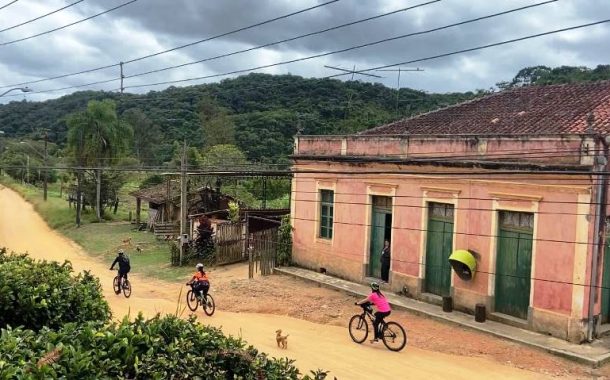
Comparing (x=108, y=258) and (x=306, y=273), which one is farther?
(x=108, y=258)

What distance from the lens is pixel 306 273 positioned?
20453 mm

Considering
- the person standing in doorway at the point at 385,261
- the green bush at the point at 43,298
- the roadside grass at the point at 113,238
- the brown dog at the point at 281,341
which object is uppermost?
the green bush at the point at 43,298

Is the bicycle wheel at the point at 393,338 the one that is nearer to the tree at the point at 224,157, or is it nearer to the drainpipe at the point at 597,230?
the drainpipe at the point at 597,230

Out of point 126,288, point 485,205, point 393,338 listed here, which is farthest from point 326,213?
point 393,338

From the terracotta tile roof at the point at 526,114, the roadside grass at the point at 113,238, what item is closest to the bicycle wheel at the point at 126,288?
the roadside grass at the point at 113,238

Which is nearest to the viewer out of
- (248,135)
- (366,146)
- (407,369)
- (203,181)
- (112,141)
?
(407,369)

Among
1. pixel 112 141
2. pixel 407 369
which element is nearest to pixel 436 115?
pixel 407 369

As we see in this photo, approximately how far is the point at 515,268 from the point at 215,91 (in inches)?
2033

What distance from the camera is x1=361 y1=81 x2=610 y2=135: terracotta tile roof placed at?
49.9 feet

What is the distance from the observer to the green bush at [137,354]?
4.86 metres

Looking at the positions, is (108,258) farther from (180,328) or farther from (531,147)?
(180,328)

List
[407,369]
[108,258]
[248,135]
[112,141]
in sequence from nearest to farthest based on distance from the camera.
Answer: [407,369] → [108,258] → [112,141] → [248,135]

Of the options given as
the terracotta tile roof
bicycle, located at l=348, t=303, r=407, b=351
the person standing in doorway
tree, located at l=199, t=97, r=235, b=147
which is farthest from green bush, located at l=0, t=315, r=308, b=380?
tree, located at l=199, t=97, r=235, b=147

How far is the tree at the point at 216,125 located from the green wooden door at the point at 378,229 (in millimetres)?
35946
